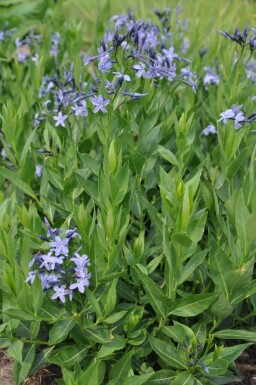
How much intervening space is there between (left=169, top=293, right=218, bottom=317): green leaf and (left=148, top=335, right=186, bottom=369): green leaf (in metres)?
0.14

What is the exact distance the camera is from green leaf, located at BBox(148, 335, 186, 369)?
2.42 m

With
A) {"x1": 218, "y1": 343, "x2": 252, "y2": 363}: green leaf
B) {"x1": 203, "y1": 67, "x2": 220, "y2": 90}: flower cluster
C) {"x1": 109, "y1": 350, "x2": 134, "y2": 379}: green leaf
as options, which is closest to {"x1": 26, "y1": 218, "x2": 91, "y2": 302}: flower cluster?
{"x1": 109, "y1": 350, "x2": 134, "y2": 379}: green leaf

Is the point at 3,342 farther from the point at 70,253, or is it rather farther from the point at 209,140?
the point at 209,140

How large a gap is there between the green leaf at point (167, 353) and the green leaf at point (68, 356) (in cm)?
30

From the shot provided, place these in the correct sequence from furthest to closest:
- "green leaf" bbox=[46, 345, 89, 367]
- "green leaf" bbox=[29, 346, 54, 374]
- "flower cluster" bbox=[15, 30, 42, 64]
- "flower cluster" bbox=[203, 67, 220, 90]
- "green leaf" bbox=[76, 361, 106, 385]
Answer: "flower cluster" bbox=[15, 30, 42, 64]
"flower cluster" bbox=[203, 67, 220, 90]
"green leaf" bbox=[29, 346, 54, 374]
"green leaf" bbox=[46, 345, 89, 367]
"green leaf" bbox=[76, 361, 106, 385]

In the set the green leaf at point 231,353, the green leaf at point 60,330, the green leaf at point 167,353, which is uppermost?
the green leaf at point 60,330

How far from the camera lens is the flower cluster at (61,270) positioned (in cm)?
231

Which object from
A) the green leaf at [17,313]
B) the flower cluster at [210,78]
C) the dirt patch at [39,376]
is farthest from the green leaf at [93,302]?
the flower cluster at [210,78]

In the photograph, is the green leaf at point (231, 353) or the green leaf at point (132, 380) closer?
the green leaf at point (132, 380)

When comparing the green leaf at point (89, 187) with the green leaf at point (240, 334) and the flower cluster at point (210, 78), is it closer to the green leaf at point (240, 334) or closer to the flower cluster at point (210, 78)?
the green leaf at point (240, 334)

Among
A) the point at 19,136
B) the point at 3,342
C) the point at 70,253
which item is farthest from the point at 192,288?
the point at 19,136

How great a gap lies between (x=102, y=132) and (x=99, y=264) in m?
0.64

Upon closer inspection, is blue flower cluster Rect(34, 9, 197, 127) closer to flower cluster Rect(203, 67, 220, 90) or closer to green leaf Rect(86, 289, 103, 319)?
flower cluster Rect(203, 67, 220, 90)

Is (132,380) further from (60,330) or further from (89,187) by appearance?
(89,187)
